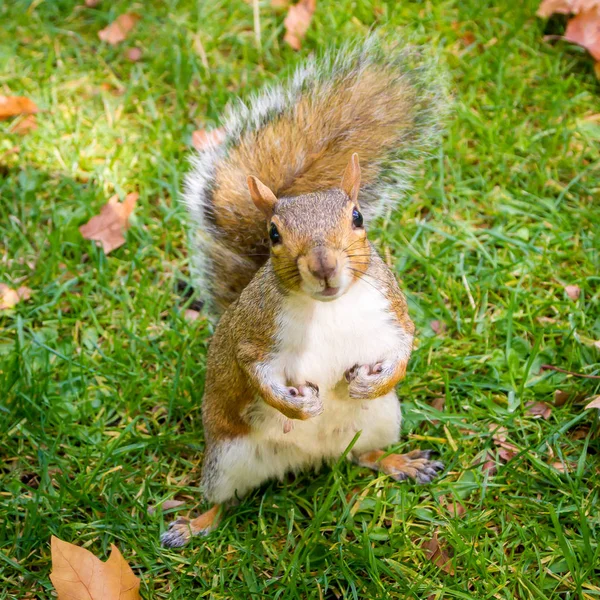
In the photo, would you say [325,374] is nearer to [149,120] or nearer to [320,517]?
[320,517]

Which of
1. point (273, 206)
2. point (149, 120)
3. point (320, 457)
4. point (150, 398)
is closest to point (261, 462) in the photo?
point (320, 457)

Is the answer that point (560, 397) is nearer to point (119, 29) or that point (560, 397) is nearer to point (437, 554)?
point (437, 554)

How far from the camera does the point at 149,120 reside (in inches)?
119

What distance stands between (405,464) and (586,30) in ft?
5.89

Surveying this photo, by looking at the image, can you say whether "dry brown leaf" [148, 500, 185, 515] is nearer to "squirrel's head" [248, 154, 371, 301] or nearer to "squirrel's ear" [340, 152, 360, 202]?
"squirrel's head" [248, 154, 371, 301]

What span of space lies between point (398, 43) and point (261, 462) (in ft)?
3.90

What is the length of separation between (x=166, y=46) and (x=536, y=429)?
2049mm

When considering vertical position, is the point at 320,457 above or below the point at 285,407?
below

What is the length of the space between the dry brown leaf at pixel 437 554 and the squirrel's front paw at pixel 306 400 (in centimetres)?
47

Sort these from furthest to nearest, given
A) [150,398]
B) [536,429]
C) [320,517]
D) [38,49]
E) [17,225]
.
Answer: [38,49] < [17,225] < [150,398] < [536,429] < [320,517]

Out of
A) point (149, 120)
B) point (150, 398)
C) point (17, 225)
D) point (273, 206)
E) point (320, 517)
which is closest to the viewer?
point (273, 206)

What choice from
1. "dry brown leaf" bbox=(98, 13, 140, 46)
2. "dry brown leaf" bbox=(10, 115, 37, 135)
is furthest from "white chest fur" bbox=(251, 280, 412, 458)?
"dry brown leaf" bbox=(98, 13, 140, 46)

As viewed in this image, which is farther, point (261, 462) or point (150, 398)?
point (150, 398)

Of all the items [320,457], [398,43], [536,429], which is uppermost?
[398,43]
